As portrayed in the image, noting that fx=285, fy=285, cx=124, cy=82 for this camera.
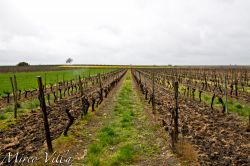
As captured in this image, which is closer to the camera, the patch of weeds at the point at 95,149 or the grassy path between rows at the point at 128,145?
the grassy path between rows at the point at 128,145

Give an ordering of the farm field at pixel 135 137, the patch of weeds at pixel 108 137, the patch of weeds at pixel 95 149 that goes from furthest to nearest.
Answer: the patch of weeds at pixel 108 137, the patch of weeds at pixel 95 149, the farm field at pixel 135 137

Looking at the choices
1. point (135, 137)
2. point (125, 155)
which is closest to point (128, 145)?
point (125, 155)

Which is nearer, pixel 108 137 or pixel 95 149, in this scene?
pixel 95 149

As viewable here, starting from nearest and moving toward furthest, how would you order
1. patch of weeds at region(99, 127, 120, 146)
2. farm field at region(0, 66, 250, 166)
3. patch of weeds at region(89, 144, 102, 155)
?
1. farm field at region(0, 66, 250, 166)
2. patch of weeds at region(89, 144, 102, 155)
3. patch of weeds at region(99, 127, 120, 146)

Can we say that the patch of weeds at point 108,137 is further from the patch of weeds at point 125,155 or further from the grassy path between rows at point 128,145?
the patch of weeds at point 125,155

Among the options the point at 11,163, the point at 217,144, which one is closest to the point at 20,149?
the point at 11,163

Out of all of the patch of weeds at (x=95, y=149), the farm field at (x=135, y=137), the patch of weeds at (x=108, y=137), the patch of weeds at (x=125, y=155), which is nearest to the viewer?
the patch of weeds at (x=125, y=155)

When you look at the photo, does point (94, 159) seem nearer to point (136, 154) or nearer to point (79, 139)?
point (136, 154)

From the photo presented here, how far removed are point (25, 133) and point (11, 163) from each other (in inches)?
135

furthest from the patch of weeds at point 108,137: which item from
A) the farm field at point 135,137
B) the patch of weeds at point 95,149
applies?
the patch of weeds at point 95,149

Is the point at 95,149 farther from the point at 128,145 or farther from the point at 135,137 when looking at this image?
the point at 135,137

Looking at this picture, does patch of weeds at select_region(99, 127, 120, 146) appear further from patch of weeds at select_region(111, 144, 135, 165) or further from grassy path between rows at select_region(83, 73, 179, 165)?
patch of weeds at select_region(111, 144, 135, 165)

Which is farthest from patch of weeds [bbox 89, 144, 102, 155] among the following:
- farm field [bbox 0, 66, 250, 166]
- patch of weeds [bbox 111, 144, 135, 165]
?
patch of weeds [bbox 111, 144, 135, 165]

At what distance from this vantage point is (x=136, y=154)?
8820 mm
